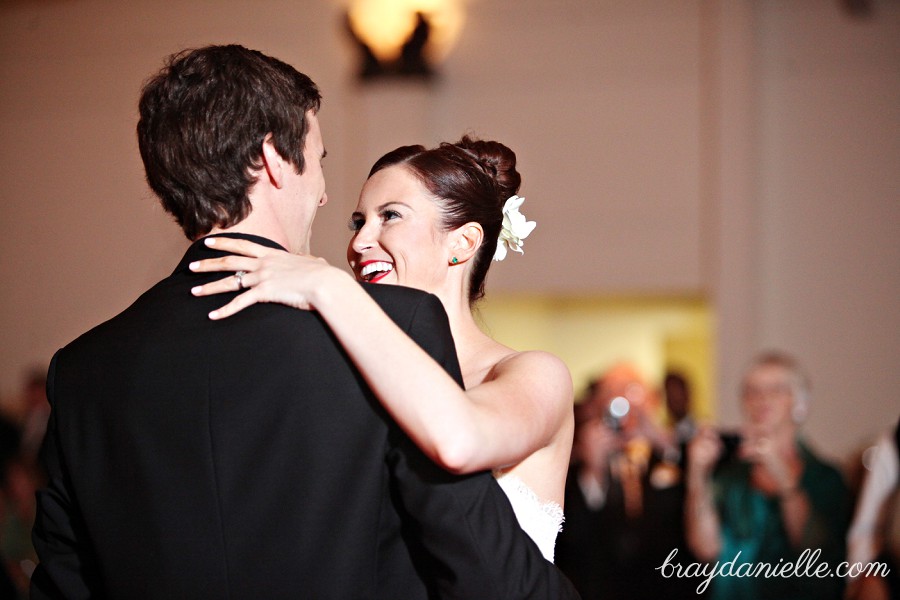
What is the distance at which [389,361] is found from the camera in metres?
1.34

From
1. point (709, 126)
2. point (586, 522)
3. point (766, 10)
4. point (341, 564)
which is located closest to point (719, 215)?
point (709, 126)

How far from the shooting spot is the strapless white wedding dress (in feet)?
6.39

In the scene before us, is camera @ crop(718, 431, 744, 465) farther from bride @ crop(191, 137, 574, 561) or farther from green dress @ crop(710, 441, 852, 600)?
bride @ crop(191, 137, 574, 561)

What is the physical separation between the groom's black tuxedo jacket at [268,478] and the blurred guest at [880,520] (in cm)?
271

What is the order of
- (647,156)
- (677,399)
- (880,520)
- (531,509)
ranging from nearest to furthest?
(531,509) → (880,520) → (677,399) → (647,156)

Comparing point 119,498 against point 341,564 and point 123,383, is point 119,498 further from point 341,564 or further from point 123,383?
point 341,564

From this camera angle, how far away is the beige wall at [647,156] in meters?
6.14

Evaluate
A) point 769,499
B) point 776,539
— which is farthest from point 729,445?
point 776,539

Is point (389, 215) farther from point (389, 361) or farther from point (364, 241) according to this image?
point (389, 361)

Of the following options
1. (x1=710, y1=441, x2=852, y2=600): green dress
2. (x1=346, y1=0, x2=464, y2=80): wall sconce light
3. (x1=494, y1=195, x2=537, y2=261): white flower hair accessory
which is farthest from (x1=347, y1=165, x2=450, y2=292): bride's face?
(x1=346, y1=0, x2=464, y2=80): wall sconce light

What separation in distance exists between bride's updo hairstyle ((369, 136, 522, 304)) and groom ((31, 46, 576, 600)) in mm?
814

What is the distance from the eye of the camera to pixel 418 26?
643 centimetres

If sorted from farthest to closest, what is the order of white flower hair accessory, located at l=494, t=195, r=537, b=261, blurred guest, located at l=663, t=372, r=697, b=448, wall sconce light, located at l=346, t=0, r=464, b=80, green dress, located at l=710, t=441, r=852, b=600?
1. wall sconce light, located at l=346, t=0, r=464, b=80
2. blurred guest, located at l=663, t=372, r=697, b=448
3. green dress, located at l=710, t=441, r=852, b=600
4. white flower hair accessory, located at l=494, t=195, r=537, b=261

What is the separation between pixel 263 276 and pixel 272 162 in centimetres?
22
